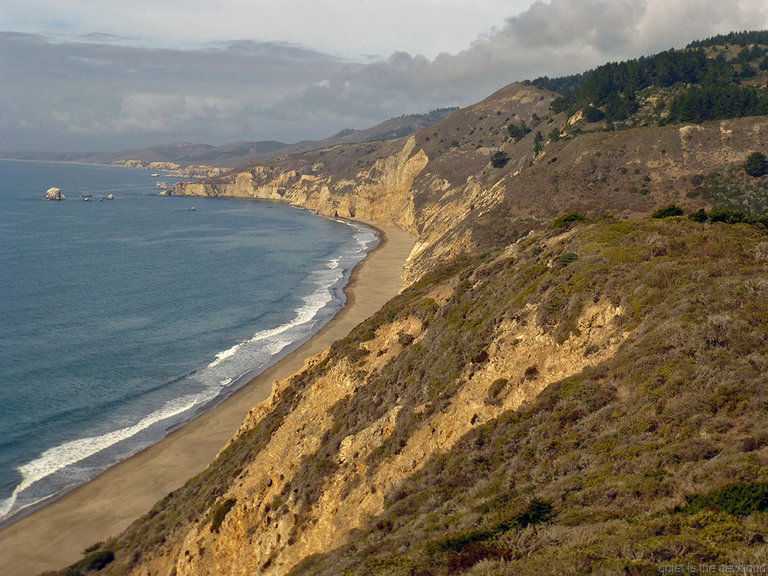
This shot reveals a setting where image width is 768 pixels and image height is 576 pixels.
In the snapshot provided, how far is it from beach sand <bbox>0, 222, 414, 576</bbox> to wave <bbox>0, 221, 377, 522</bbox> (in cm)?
119

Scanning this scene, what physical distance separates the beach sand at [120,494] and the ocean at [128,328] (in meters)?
1.40

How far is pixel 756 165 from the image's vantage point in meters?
57.7

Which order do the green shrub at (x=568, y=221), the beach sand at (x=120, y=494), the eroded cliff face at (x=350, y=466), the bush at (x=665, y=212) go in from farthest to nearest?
the green shrub at (x=568, y=221) → the bush at (x=665, y=212) → the beach sand at (x=120, y=494) → the eroded cliff face at (x=350, y=466)

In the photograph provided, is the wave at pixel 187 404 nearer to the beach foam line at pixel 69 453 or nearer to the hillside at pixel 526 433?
the beach foam line at pixel 69 453

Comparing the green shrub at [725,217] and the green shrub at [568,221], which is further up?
the green shrub at [725,217]

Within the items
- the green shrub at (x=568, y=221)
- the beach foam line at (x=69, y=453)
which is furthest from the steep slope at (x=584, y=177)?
the beach foam line at (x=69, y=453)

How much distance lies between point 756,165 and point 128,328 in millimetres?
73092

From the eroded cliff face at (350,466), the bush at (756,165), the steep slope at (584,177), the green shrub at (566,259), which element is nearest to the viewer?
the eroded cliff face at (350,466)

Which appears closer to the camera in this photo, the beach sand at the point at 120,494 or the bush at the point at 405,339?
the bush at the point at 405,339

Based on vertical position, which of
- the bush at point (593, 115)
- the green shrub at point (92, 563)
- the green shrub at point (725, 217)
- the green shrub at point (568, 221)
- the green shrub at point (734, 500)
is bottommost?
the green shrub at point (92, 563)

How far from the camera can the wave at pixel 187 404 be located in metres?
34.7

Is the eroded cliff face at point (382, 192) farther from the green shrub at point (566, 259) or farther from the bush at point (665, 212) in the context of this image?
the green shrub at point (566, 259)

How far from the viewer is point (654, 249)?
2205 cm

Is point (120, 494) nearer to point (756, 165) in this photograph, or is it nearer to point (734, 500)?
point (734, 500)
